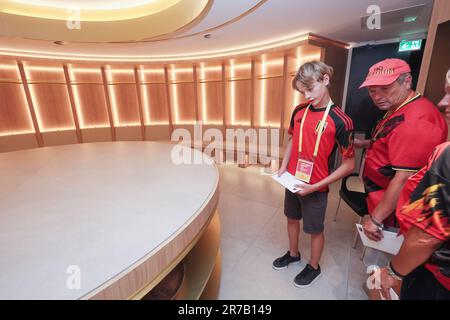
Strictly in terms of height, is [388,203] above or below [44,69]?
below

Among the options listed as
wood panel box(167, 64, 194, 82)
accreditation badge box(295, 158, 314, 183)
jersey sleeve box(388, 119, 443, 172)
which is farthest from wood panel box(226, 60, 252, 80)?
jersey sleeve box(388, 119, 443, 172)

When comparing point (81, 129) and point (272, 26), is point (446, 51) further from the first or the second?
point (81, 129)

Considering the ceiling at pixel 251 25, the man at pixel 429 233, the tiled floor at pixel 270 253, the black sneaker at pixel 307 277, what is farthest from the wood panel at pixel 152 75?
the man at pixel 429 233

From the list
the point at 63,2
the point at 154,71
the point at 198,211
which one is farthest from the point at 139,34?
the point at 198,211

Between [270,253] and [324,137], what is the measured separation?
49.9 inches

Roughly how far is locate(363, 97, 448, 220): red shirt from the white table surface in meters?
1.06

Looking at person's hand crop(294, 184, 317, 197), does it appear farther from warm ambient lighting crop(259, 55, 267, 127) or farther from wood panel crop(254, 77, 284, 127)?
warm ambient lighting crop(259, 55, 267, 127)

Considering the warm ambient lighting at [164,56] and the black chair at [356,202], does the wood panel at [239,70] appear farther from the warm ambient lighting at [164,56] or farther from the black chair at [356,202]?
the black chair at [356,202]

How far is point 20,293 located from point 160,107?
18.8ft

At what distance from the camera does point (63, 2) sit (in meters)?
2.84

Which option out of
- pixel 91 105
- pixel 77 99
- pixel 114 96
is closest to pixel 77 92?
pixel 77 99

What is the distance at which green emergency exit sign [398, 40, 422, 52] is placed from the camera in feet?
10.4

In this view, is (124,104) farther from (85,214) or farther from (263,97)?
(85,214)

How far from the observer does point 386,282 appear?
2.99ft
